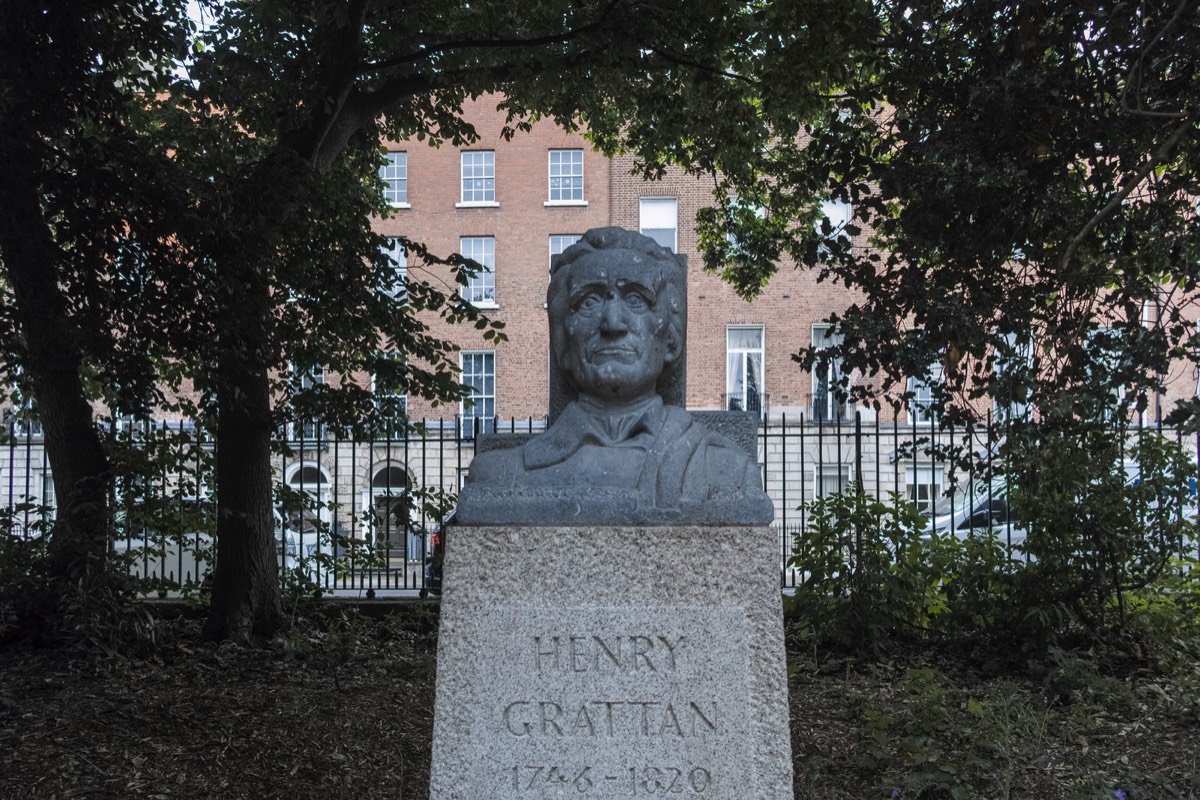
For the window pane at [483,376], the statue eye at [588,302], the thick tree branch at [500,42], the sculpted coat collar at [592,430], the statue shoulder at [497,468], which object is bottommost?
the statue shoulder at [497,468]

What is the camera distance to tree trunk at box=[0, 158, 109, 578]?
6.13 m

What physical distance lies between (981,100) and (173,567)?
9.12m

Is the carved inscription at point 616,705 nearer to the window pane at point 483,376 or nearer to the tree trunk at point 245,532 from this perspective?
the tree trunk at point 245,532

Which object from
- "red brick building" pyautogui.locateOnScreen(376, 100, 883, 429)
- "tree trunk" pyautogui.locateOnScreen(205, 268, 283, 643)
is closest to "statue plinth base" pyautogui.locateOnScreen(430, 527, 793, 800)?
"tree trunk" pyautogui.locateOnScreen(205, 268, 283, 643)

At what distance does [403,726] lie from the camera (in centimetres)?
646

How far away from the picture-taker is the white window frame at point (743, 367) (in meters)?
26.4

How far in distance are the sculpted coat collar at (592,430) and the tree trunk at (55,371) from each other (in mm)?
3450

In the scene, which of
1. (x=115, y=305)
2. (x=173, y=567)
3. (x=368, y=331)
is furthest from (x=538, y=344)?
(x=115, y=305)

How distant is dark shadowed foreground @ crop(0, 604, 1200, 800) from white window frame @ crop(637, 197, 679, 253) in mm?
20439

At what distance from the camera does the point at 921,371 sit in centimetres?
627

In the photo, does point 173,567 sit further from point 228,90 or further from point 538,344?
point 538,344

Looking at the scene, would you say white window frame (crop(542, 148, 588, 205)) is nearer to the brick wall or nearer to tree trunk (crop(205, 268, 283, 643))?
the brick wall

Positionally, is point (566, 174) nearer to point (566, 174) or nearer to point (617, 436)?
point (566, 174)

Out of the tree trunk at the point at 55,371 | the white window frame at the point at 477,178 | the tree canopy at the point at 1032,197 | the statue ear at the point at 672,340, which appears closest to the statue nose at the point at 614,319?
the statue ear at the point at 672,340
